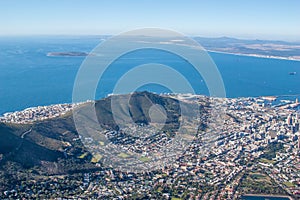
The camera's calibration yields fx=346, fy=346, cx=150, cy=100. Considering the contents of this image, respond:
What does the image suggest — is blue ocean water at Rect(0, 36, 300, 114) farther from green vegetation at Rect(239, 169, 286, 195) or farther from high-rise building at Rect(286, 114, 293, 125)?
green vegetation at Rect(239, 169, 286, 195)

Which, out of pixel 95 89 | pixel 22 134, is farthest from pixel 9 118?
pixel 95 89

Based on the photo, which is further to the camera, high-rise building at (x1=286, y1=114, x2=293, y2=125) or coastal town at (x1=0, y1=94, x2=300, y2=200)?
high-rise building at (x1=286, y1=114, x2=293, y2=125)

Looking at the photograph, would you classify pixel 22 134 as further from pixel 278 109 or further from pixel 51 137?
pixel 278 109

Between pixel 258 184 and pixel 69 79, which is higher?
pixel 69 79

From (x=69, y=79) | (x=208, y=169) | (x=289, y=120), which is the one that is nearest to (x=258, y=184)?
(x=208, y=169)

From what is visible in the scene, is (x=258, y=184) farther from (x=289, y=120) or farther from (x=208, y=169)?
(x=289, y=120)

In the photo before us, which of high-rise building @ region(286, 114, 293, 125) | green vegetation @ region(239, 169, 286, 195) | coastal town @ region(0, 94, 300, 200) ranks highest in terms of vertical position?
high-rise building @ region(286, 114, 293, 125)

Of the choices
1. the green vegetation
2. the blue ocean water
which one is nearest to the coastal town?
the green vegetation

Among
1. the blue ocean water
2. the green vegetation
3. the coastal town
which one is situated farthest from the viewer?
the blue ocean water

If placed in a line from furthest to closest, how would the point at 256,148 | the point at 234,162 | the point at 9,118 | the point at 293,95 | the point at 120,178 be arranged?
the point at 293,95 < the point at 9,118 < the point at 256,148 < the point at 234,162 < the point at 120,178
